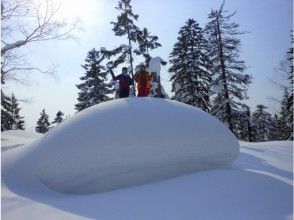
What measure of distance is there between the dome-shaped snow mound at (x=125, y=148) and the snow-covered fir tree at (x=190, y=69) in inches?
848

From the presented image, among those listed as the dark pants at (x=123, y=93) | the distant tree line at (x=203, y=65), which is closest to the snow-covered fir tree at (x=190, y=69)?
the distant tree line at (x=203, y=65)

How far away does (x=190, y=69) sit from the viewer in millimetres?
30469

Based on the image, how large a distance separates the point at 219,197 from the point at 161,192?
3.23 ft

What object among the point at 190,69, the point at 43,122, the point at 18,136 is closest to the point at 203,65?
the point at 190,69

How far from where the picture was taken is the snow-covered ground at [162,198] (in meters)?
5.38

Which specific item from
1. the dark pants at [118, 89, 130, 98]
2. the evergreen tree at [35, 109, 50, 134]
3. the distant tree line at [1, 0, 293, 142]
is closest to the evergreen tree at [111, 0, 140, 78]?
the distant tree line at [1, 0, 293, 142]

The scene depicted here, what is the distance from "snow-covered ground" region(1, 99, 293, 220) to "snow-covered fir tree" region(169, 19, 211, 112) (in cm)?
2261

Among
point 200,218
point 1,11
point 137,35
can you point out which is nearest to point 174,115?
point 200,218

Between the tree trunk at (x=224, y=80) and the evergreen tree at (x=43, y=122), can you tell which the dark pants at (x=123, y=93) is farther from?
the evergreen tree at (x=43, y=122)

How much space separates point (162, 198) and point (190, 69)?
25.2 m

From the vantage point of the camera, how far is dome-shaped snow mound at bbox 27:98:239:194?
6785 millimetres

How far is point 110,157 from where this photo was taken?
6.82 m

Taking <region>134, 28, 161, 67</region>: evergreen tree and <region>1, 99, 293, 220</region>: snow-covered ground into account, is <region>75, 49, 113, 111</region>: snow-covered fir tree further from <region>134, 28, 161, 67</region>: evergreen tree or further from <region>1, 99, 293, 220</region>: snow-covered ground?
<region>1, 99, 293, 220</region>: snow-covered ground

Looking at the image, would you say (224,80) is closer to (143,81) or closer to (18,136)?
(18,136)
